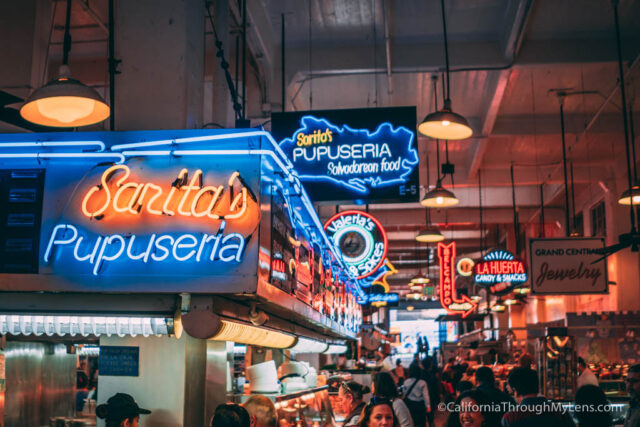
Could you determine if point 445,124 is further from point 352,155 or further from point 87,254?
point 87,254

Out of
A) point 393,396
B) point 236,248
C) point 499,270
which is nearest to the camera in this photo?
point 236,248

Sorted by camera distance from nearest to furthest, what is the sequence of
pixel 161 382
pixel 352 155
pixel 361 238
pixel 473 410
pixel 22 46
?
pixel 473 410 < pixel 161 382 < pixel 22 46 < pixel 352 155 < pixel 361 238

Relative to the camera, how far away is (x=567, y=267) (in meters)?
11.9

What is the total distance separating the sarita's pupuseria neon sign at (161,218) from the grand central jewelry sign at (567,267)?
27.0ft

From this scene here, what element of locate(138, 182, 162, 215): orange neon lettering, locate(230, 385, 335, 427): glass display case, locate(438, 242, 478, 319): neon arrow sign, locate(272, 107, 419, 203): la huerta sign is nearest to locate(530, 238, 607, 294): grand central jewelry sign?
locate(230, 385, 335, 427): glass display case

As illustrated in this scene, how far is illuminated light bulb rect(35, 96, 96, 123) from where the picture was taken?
188 inches

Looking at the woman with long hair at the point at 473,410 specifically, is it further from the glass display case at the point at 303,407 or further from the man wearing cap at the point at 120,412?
the man wearing cap at the point at 120,412

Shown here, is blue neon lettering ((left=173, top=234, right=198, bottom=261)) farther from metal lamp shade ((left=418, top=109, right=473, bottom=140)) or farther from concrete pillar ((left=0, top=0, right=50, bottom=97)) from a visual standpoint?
metal lamp shade ((left=418, top=109, right=473, bottom=140))

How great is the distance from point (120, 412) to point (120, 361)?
Result: 2.64 ft

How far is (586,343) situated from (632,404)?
1295 cm

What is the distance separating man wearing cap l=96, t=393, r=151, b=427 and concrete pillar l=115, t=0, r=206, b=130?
2.38 meters

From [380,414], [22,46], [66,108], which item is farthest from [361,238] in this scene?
[66,108]

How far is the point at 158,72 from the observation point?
20.2 feet

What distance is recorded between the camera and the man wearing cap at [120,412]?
502 cm
